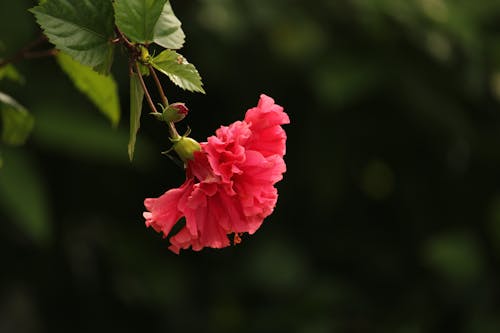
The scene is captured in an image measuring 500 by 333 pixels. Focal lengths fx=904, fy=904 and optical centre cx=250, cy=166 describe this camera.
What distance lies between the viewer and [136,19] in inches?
33.2

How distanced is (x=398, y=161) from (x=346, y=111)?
218 millimetres

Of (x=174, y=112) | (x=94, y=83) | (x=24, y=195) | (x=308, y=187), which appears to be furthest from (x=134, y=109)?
(x=308, y=187)

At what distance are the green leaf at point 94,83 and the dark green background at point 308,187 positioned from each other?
1.19 meters

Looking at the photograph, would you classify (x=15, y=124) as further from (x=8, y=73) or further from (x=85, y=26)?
(x=85, y=26)

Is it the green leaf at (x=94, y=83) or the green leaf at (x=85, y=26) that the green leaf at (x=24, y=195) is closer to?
the green leaf at (x=94, y=83)

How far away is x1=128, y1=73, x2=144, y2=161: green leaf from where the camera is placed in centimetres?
82

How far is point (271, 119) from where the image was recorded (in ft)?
2.83

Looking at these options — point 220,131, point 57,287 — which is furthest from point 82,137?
point 220,131

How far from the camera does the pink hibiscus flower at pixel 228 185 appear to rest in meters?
0.84

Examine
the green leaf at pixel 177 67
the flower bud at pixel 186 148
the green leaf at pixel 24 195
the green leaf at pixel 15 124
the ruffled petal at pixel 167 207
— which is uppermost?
the green leaf at pixel 177 67

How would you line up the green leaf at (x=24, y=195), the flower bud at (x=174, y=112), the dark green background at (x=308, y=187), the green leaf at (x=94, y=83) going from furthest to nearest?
the dark green background at (x=308, y=187) → the green leaf at (x=24, y=195) → the green leaf at (x=94, y=83) → the flower bud at (x=174, y=112)

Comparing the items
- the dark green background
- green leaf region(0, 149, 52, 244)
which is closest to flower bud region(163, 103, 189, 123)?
green leaf region(0, 149, 52, 244)

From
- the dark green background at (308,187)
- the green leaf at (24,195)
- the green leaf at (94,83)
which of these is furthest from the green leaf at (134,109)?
the dark green background at (308,187)

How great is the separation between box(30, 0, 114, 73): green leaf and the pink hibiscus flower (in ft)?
0.41
